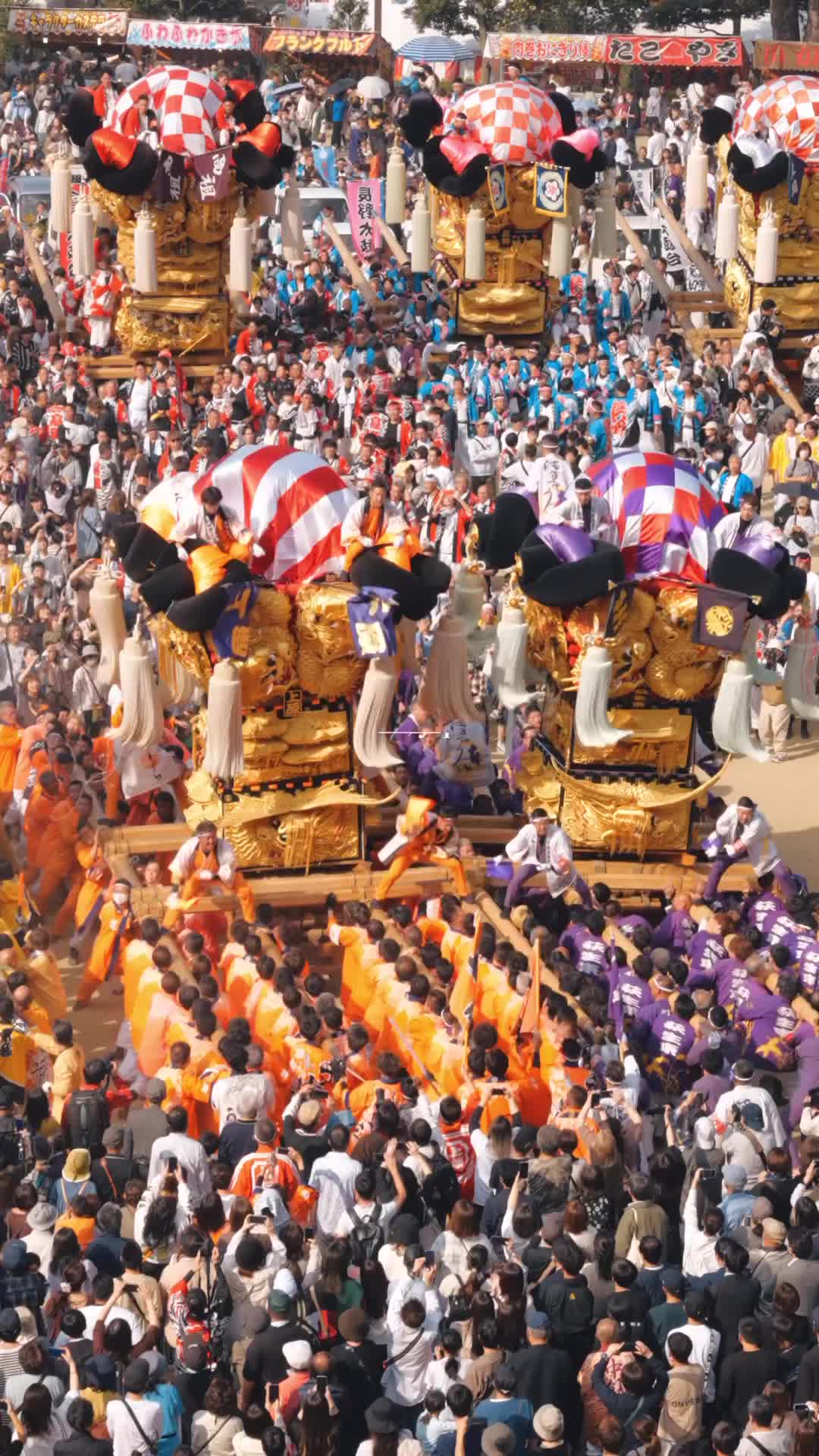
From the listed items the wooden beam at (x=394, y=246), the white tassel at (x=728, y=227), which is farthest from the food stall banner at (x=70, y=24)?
the white tassel at (x=728, y=227)

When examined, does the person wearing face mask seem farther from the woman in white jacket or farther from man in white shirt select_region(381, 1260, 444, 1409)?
man in white shirt select_region(381, 1260, 444, 1409)

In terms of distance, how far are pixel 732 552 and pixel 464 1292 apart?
228 inches

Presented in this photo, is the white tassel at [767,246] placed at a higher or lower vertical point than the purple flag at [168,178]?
lower

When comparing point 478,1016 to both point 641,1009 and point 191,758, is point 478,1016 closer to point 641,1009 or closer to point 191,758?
point 641,1009

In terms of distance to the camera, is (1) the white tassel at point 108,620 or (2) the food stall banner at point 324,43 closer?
(1) the white tassel at point 108,620

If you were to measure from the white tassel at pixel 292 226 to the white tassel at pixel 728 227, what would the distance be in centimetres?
419

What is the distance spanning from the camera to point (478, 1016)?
40.9 feet

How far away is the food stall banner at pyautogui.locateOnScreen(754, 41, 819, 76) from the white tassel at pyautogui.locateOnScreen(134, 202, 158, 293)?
15.5 m

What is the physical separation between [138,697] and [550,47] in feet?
80.1

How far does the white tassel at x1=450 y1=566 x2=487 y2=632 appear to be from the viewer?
15672 mm

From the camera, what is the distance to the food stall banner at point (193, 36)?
3678 centimetres

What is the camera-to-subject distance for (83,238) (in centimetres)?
2348

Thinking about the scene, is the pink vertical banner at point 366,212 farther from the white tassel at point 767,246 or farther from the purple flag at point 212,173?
the white tassel at point 767,246

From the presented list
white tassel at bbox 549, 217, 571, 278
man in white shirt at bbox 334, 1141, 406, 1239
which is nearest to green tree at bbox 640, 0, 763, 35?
white tassel at bbox 549, 217, 571, 278
